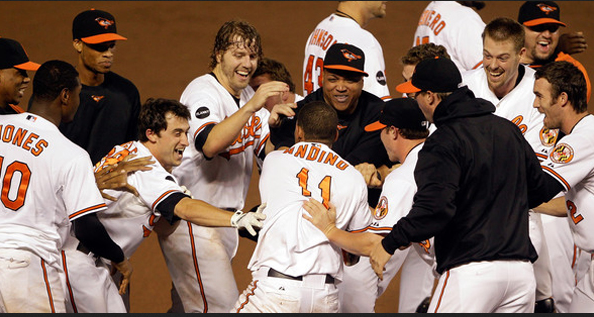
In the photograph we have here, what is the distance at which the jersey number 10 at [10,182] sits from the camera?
455cm

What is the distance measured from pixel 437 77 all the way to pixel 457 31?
3.14 m

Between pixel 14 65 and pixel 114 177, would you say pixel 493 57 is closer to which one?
pixel 114 177

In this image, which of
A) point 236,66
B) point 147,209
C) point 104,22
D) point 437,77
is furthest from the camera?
point 104,22

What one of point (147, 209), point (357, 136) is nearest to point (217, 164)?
point (147, 209)

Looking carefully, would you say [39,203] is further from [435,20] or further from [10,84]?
[435,20]

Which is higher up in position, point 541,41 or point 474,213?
point 541,41

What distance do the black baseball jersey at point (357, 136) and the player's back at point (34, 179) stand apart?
1606 mm

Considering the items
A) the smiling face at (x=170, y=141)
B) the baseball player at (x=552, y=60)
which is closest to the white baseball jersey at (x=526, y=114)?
the baseball player at (x=552, y=60)

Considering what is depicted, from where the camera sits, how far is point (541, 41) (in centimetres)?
653

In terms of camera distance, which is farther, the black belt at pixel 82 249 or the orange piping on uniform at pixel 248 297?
the black belt at pixel 82 249

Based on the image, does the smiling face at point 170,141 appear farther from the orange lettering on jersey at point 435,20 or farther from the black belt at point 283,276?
the orange lettering on jersey at point 435,20

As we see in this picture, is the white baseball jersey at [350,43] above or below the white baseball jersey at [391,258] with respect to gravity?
above

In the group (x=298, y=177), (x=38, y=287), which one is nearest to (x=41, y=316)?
(x=38, y=287)

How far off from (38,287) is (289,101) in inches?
105
